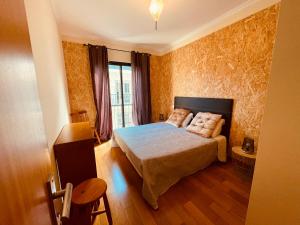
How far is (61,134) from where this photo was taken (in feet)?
5.34

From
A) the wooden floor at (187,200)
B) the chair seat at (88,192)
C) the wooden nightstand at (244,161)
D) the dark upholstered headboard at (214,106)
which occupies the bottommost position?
the wooden floor at (187,200)

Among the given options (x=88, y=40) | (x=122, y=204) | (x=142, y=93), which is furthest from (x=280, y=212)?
(x=88, y=40)

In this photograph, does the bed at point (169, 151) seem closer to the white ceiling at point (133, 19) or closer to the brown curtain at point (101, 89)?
the brown curtain at point (101, 89)

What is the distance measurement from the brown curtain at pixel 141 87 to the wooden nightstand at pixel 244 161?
267 centimetres

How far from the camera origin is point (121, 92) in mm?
4098

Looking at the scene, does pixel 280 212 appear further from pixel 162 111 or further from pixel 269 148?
pixel 162 111

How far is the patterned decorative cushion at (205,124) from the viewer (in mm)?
2500

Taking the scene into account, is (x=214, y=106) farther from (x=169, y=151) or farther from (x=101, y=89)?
(x=101, y=89)

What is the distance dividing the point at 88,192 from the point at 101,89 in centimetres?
282

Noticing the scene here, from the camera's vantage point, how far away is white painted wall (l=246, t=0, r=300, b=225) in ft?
1.96

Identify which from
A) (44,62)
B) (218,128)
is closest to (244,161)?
(218,128)

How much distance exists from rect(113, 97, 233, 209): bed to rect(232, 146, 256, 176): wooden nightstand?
30 cm

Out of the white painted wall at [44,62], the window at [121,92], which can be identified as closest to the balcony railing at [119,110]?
the window at [121,92]

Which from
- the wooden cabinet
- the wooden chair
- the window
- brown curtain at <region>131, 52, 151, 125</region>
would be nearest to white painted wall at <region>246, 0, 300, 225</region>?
the wooden cabinet
